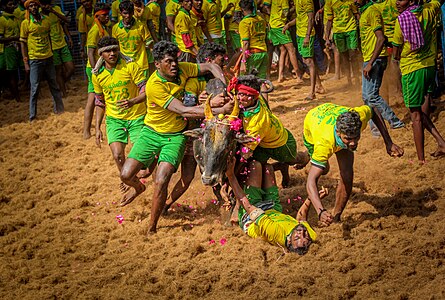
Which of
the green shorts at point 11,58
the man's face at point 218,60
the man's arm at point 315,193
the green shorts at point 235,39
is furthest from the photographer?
the green shorts at point 11,58

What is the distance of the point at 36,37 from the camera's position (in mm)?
14273

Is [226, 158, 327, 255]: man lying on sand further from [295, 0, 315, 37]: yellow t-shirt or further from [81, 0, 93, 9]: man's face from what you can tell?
[81, 0, 93, 9]: man's face

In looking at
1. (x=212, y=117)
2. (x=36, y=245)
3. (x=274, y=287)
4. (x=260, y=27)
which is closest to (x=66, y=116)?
(x=260, y=27)

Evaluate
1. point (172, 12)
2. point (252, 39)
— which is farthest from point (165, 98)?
point (172, 12)

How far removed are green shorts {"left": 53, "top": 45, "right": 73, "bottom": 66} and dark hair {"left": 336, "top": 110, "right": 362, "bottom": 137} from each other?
8808 millimetres

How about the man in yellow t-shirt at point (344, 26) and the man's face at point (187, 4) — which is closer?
the man's face at point (187, 4)

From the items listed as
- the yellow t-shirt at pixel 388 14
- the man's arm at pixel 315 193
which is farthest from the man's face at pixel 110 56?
the yellow t-shirt at pixel 388 14

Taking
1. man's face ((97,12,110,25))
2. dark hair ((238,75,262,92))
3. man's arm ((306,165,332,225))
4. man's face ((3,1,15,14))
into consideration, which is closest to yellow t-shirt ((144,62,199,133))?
dark hair ((238,75,262,92))

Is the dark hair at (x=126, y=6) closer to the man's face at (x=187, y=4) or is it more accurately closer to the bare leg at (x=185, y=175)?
the man's face at (x=187, y=4)

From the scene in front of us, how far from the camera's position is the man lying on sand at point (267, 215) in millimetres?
7727

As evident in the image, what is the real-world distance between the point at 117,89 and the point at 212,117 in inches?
98.0

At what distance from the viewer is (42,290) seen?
302 inches

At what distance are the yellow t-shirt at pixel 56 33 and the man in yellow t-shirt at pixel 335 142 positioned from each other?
795cm

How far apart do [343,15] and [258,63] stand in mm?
2006
